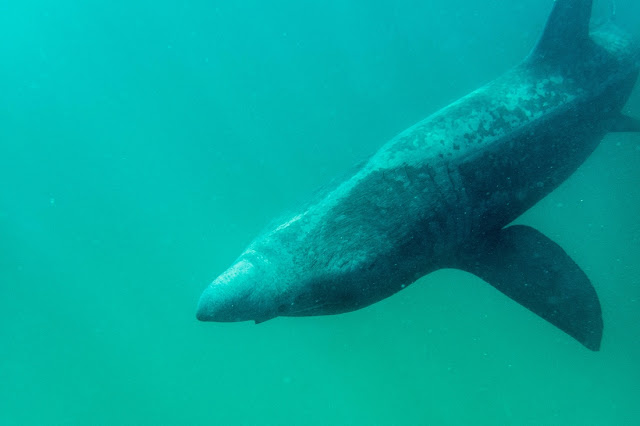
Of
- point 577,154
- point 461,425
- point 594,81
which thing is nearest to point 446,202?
point 577,154

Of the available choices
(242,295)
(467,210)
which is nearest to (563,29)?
(467,210)

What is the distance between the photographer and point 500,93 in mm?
5176

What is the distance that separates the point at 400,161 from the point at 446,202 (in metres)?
0.57

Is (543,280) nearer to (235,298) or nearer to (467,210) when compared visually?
(467,210)

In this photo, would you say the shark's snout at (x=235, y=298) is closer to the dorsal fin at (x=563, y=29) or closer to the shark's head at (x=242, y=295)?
the shark's head at (x=242, y=295)

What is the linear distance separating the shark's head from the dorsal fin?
4.44 meters

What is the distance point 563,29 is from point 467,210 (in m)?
2.96

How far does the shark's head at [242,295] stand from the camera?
3.33 m

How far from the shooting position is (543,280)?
4.70 meters

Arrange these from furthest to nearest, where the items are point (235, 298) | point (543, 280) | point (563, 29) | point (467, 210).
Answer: point (563, 29) < point (543, 280) < point (467, 210) < point (235, 298)

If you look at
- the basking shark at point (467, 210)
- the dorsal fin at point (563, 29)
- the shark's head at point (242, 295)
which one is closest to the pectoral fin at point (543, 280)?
the basking shark at point (467, 210)

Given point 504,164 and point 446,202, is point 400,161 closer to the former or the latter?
point 446,202

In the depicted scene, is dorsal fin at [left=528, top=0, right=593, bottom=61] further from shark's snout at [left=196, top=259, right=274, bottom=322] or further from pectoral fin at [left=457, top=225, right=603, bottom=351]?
shark's snout at [left=196, top=259, right=274, bottom=322]

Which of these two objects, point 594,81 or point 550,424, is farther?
point 550,424
